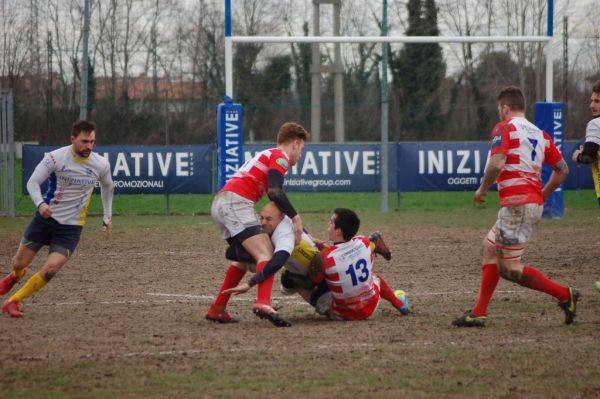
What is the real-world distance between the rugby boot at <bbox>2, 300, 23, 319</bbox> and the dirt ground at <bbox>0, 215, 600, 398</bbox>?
0.09m

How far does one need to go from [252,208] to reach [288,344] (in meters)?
1.54

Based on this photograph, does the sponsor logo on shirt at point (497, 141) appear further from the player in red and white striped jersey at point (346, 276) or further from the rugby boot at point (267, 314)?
the rugby boot at point (267, 314)

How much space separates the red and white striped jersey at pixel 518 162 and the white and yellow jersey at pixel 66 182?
409 centimetres

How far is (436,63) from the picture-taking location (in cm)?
4062

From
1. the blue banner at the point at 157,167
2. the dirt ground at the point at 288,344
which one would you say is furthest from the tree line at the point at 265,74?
the dirt ground at the point at 288,344

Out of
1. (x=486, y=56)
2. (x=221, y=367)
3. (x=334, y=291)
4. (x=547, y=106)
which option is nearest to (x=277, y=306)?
A: (x=334, y=291)

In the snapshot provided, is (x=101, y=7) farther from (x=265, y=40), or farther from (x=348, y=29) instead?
(x=265, y=40)

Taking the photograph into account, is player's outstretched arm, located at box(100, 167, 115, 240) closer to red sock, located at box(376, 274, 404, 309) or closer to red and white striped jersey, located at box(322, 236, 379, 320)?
red and white striped jersey, located at box(322, 236, 379, 320)

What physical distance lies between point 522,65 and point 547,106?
15134mm

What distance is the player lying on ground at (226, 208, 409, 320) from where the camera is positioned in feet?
27.0

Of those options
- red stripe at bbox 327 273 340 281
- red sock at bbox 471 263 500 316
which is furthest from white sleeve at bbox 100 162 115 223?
red sock at bbox 471 263 500 316

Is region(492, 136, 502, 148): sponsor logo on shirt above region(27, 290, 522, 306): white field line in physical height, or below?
above

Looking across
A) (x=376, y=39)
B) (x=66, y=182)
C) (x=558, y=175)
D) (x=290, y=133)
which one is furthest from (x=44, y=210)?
(x=376, y=39)

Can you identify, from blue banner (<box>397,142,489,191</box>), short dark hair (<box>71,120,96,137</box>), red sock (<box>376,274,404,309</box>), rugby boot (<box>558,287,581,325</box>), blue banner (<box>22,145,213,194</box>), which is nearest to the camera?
rugby boot (<box>558,287,581,325</box>)
